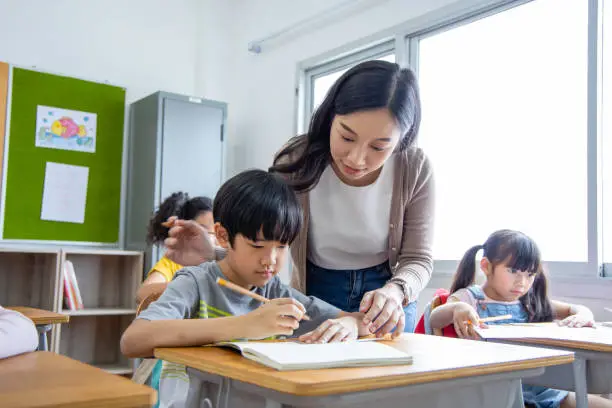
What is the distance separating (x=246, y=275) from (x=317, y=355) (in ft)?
1.53

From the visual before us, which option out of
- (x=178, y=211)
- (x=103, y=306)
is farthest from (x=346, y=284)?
(x=103, y=306)

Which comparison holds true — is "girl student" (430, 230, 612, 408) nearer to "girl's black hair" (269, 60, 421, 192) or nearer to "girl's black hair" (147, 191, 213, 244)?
"girl's black hair" (269, 60, 421, 192)

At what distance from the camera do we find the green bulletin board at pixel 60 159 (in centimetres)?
379

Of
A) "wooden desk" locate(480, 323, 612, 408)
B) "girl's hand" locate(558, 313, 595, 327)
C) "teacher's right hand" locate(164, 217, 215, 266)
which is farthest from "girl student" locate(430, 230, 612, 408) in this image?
"teacher's right hand" locate(164, 217, 215, 266)

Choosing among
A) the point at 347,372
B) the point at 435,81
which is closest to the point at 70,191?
the point at 435,81

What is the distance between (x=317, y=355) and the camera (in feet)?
3.13

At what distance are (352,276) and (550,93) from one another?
1.87m

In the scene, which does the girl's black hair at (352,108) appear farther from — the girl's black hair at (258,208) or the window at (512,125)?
the window at (512,125)

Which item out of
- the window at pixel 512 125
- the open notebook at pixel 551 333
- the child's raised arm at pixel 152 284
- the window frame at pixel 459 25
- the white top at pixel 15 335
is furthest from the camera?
the window at pixel 512 125

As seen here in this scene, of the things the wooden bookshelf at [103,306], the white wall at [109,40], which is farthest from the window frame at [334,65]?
the wooden bookshelf at [103,306]

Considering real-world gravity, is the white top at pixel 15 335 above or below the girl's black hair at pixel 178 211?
below

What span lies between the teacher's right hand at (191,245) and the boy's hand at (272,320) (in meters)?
0.73

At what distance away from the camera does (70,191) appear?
396cm

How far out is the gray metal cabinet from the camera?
3.99 metres
